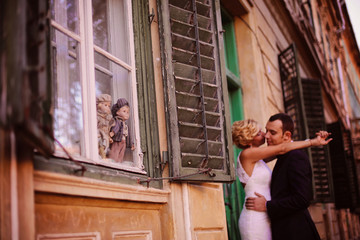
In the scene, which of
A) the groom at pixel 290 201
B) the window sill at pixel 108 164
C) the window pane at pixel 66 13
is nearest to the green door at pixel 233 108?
the groom at pixel 290 201

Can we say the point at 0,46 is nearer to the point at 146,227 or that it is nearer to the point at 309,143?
the point at 146,227

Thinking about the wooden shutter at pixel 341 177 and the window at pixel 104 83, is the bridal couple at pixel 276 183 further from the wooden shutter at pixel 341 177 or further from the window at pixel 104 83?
the wooden shutter at pixel 341 177

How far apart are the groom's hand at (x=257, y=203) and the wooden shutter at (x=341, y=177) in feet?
23.7

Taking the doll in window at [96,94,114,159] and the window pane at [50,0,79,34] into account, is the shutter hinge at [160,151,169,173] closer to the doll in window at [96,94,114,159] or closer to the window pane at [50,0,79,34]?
the doll in window at [96,94,114,159]

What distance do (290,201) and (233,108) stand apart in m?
2.87

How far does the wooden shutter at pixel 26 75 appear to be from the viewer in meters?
1.72

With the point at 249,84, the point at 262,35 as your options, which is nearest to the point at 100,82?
the point at 249,84

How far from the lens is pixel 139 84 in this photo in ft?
11.5

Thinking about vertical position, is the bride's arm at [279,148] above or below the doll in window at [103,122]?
below

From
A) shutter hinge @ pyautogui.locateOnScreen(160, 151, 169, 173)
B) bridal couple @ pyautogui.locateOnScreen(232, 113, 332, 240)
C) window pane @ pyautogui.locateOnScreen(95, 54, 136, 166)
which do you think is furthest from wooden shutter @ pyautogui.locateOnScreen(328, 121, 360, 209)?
window pane @ pyautogui.locateOnScreen(95, 54, 136, 166)

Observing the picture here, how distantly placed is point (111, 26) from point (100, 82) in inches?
22.6

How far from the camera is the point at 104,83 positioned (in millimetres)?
3238

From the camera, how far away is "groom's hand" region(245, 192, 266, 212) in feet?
12.2

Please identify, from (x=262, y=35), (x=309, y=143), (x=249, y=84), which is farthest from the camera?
(x=262, y=35)
